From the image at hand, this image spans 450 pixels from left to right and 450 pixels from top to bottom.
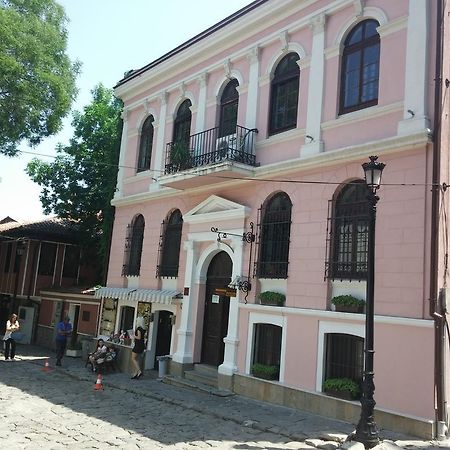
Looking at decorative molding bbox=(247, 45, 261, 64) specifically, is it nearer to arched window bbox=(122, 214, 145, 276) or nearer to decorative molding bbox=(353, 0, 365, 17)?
decorative molding bbox=(353, 0, 365, 17)

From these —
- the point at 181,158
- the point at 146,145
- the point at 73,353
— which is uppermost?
the point at 146,145

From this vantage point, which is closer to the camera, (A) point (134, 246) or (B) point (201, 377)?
(B) point (201, 377)

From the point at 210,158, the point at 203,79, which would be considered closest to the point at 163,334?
the point at 210,158

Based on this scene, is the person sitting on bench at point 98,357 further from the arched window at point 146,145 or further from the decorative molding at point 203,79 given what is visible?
the decorative molding at point 203,79

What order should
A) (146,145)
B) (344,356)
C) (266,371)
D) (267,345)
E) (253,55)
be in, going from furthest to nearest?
(146,145) < (253,55) < (267,345) < (266,371) < (344,356)

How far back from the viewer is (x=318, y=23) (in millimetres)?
11836

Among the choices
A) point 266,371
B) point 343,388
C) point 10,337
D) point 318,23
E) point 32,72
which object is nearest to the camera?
point 343,388

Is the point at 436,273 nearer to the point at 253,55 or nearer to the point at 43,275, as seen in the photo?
the point at 253,55

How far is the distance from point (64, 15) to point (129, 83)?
10.2 ft

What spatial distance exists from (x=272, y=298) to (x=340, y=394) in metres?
2.61

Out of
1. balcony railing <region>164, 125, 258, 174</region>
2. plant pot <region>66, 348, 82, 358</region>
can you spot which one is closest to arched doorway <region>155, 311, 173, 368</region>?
balcony railing <region>164, 125, 258, 174</region>

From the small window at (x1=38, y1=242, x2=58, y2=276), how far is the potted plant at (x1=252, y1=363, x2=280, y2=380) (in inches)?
620

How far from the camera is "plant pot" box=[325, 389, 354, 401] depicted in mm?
9758

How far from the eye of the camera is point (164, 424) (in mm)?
9531
